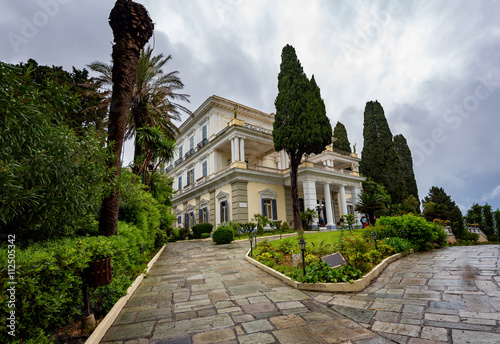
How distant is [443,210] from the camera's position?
19.3 metres

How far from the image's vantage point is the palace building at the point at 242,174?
20094 mm

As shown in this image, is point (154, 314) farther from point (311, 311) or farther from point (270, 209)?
point (270, 209)

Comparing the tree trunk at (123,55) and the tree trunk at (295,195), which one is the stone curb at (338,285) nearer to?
the tree trunk at (123,55)

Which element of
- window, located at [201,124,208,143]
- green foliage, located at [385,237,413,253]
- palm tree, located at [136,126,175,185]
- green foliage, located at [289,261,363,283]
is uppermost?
window, located at [201,124,208,143]

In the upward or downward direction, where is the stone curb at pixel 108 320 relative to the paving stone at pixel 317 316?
upward

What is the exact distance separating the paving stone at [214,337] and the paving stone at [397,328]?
1912 millimetres

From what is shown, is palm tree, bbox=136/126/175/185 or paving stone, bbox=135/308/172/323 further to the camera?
palm tree, bbox=136/126/175/185

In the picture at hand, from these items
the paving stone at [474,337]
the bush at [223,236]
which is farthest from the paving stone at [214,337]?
the bush at [223,236]

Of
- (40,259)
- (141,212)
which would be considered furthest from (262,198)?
(40,259)

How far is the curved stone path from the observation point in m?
3.13

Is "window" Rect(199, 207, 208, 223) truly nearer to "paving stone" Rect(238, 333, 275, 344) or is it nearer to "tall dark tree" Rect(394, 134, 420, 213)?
"paving stone" Rect(238, 333, 275, 344)

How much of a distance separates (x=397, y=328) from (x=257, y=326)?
1.85m

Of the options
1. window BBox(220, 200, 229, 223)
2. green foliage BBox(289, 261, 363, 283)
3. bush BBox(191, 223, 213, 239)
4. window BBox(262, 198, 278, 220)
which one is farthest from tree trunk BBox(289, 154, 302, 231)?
green foliage BBox(289, 261, 363, 283)

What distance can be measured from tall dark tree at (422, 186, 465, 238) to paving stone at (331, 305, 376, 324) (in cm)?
1755
